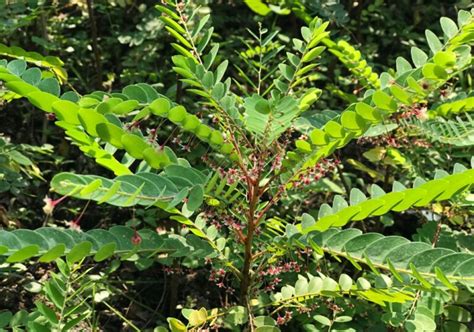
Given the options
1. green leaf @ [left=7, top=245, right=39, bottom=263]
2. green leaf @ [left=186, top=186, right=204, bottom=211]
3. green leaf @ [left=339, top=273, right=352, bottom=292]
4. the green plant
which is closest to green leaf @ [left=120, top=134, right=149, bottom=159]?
the green plant

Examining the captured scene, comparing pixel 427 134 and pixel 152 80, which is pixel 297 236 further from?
pixel 152 80

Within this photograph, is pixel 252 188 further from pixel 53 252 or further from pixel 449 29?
pixel 449 29

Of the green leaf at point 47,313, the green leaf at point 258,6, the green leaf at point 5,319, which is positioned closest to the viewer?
the green leaf at point 47,313

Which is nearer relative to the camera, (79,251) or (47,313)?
(79,251)

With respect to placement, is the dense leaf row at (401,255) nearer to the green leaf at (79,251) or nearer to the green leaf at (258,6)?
the green leaf at (79,251)

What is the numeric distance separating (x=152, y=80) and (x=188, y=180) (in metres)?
1.27

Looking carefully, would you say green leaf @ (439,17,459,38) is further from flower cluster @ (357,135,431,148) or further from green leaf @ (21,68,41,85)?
green leaf @ (21,68,41,85)

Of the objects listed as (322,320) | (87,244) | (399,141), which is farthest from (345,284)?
(399,141)

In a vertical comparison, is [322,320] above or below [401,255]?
below

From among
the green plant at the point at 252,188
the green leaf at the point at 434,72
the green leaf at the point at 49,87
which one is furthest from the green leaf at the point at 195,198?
the green leaf at the point at 434,72

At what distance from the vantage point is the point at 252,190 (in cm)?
139

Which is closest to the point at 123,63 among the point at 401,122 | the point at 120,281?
the point at 120,281

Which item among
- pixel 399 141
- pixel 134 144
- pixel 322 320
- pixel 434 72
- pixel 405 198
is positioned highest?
pixel 434 72

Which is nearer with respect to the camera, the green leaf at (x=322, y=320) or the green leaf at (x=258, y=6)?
the green leaf at (x=322, y=320)
